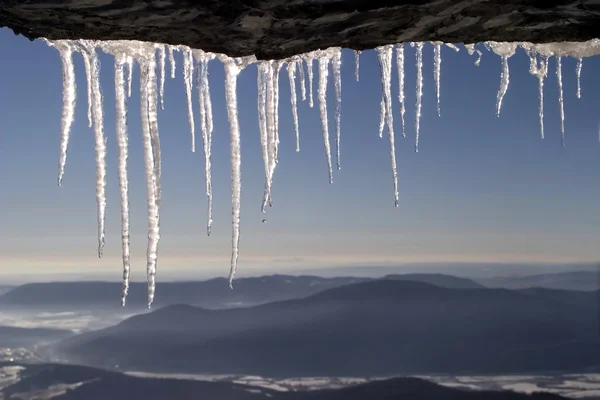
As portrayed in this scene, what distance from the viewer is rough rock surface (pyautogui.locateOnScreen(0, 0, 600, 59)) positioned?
8.32ft

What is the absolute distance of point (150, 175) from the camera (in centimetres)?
445

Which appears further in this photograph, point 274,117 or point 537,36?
point 274,117

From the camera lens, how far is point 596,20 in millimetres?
3014

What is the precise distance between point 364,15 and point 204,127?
255cm

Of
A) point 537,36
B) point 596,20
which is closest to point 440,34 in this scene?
point 537,36

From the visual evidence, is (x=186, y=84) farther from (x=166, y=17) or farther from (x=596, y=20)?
(x=596, y=20)

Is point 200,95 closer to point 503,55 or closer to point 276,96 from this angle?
point 276,96

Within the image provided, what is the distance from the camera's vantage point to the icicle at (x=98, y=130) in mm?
3835

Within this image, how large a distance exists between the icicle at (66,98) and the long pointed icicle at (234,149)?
1116mm

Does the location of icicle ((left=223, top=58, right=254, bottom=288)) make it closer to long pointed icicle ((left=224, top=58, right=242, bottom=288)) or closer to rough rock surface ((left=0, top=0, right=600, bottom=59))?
long pointed icicle ((left=224, top=58, right=242, bottom=288))

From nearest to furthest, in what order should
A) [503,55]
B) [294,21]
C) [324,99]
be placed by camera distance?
1. [294,21]
2. [503,55]
3. [324,99]

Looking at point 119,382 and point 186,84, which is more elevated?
point 186,84

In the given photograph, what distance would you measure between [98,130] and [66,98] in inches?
13.8

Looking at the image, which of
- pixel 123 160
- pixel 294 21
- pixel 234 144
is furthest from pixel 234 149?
pixel 294 21
